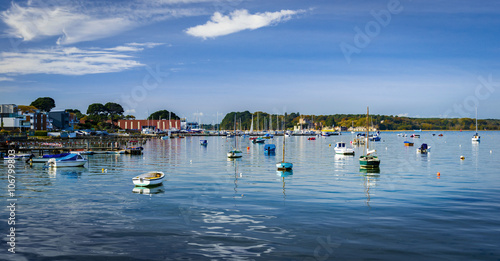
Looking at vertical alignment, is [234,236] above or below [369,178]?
below

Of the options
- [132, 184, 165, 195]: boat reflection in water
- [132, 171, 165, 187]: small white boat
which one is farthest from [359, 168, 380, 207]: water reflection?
[132, 171, 165, 187]: small white boat

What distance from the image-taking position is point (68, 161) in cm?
7306

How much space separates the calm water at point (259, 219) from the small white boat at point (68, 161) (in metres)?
17.8

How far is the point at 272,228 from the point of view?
28.7 m

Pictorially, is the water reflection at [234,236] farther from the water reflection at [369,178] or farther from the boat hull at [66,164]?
the boat hull at [66,164]

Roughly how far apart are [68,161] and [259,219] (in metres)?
54.1

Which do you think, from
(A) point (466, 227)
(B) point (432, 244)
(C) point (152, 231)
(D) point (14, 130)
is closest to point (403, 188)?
(A) point (466, 227)

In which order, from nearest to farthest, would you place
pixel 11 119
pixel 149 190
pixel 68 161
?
pixel 149 190
pixel 68 161
pixel 11 119

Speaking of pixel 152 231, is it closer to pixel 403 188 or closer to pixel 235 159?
pixel 403 188

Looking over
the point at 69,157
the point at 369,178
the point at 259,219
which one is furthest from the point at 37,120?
the point at 259,219

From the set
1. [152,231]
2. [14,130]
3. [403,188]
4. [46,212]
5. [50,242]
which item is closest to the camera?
[50,242]

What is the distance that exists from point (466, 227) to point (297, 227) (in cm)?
1266

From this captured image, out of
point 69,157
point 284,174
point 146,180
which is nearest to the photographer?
point 146,180

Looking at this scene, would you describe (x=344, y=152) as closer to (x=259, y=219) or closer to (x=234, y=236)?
(x=259, y=219)
